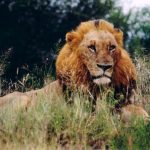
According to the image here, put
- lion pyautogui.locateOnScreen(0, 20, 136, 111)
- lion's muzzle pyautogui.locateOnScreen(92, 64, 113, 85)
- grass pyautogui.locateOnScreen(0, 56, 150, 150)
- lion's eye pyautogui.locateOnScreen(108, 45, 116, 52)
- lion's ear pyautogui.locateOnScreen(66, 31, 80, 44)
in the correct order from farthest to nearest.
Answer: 1. lion's ear pyautogui.locateOnScreen(66, 31, 80, 44)
2. lion's eye pyautogui.locateOnScreen(108, 45, 116, 52)
3. lion pyautogui.locateOnScreen(0, 20, 136, 111)
4. lion's muzzle pyautogui.locateOnScreen(92, 64, 113, 85)
5. grass pyautogui.locateOnScreen(0, 56, 150, 150)

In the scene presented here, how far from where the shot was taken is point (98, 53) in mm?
9062

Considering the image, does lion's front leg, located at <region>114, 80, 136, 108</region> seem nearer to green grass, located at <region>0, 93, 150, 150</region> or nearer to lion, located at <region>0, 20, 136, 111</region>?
lion, located at <region>0, 20, 136, 111</region>

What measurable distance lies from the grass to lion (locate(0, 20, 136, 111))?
1.09 feet

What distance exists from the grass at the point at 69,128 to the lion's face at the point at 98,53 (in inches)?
10.6

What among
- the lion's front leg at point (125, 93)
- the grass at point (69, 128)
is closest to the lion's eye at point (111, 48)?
the lion's front leg at point (125, 93)

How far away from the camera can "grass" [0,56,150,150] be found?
24.8 ft

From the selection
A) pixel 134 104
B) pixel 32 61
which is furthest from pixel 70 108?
pixel 32 61

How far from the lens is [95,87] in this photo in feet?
29.6

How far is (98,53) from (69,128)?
143 cm

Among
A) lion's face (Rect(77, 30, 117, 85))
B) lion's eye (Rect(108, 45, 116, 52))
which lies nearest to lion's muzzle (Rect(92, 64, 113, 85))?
lion's face (Rect(77, 30, 117, 85))

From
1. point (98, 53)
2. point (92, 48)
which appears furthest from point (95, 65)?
point (92, 48)

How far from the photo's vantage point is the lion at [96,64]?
29.4 feet

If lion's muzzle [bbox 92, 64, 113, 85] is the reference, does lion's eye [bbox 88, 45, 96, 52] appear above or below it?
above

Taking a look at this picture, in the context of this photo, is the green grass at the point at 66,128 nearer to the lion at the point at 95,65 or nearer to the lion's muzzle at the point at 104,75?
the lion's muzzle at the point at 104,75
